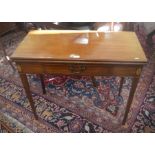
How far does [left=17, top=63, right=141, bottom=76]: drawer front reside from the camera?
1.15 meters

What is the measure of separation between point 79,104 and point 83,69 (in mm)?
745

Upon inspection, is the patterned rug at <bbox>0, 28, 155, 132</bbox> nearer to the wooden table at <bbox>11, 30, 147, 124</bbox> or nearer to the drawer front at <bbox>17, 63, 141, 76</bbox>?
the wooden table at <bbox>11, 30, 147, 124</bbox>

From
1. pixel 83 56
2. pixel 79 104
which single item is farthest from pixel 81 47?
pixel 79 104

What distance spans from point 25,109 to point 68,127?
0.53 m

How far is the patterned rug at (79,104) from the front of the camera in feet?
5.34

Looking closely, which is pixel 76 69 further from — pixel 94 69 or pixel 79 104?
pixel 79 104

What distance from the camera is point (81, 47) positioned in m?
1.26

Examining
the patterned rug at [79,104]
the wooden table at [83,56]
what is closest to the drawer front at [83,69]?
the wooden table at [83,56]

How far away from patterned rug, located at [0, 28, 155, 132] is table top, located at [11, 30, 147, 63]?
2.46 feet

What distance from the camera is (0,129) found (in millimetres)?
1653

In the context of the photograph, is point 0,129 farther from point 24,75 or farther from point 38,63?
point 38,63

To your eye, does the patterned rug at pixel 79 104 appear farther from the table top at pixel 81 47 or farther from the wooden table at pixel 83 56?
the table top at pixel 81 47

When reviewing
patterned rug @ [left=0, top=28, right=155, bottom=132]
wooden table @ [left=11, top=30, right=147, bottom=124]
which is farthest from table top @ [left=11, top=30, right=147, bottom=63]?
patterned rug @ [left=0, top=28, right=155, bottom=132]

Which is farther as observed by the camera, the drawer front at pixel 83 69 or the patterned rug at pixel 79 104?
the patterned rug at pixel 79 104
